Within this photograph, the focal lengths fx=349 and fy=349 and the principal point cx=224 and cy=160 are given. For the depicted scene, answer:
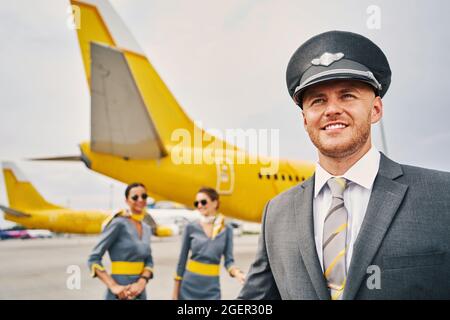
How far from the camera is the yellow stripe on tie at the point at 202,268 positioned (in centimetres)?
377

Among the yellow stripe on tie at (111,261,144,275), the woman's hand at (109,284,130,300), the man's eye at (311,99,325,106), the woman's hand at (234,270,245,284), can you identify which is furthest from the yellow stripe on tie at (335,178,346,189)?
the yellow stripe on tie at (111,261,144,275)

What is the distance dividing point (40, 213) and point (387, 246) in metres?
25.8

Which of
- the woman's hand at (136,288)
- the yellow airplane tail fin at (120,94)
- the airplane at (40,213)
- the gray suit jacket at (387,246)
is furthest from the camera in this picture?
the airplane at (40,213)

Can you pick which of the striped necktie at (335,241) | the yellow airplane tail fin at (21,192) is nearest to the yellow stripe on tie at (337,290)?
the striped necktie at (335,241)

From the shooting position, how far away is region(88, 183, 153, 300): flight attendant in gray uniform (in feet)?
10.9

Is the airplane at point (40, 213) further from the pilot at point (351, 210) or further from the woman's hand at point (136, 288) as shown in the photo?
the pilot at point (351, 210)

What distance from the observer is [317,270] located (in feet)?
3.04

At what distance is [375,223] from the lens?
0.90 metres

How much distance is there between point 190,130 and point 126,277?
25.3 ft

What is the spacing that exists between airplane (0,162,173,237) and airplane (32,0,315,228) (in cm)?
1060

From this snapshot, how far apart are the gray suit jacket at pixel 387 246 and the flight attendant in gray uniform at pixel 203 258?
269 cm

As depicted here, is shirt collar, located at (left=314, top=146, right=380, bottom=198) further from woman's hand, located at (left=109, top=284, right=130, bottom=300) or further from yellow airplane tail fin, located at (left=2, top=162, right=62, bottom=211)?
yellow airplane tail fin, located at (left=2, top=162, right=62, bottom=211)
